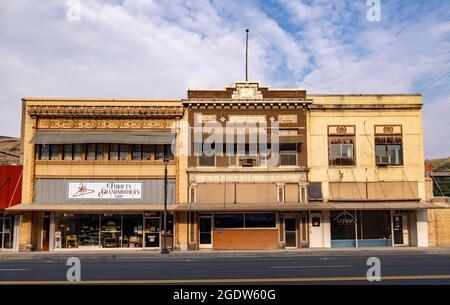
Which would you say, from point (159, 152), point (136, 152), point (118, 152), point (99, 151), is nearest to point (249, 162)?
point (159, 152)

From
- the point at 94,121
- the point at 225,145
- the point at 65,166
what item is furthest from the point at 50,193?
the point at 225,145

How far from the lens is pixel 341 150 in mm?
28688

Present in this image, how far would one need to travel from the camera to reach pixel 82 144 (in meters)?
28.1

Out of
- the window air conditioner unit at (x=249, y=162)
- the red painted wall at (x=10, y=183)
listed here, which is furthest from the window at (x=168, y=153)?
the red painted wall at (x=10, y=183)

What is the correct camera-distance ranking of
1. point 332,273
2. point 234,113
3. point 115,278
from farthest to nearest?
point 234,113 < point 332,273 < point 115,278

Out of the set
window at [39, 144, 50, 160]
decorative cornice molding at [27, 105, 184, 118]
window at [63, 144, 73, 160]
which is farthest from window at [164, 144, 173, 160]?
window at [39, 144, 50, 160]

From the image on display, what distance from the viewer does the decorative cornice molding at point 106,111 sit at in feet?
92.1

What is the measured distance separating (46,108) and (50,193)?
592 cm

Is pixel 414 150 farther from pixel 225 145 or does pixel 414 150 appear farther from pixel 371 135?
pixel 225 145

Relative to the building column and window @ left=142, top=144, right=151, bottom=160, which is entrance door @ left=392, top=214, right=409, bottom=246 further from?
window @ left=142, top=144, right=151, bottom=160

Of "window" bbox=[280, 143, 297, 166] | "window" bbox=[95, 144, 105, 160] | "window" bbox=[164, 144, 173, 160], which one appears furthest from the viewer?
"window" bbox=[280, 143, 297, 166]

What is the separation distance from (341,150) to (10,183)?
2302 cm

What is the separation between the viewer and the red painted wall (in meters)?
27.0

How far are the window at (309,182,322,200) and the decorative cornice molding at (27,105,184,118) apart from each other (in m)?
10.6
